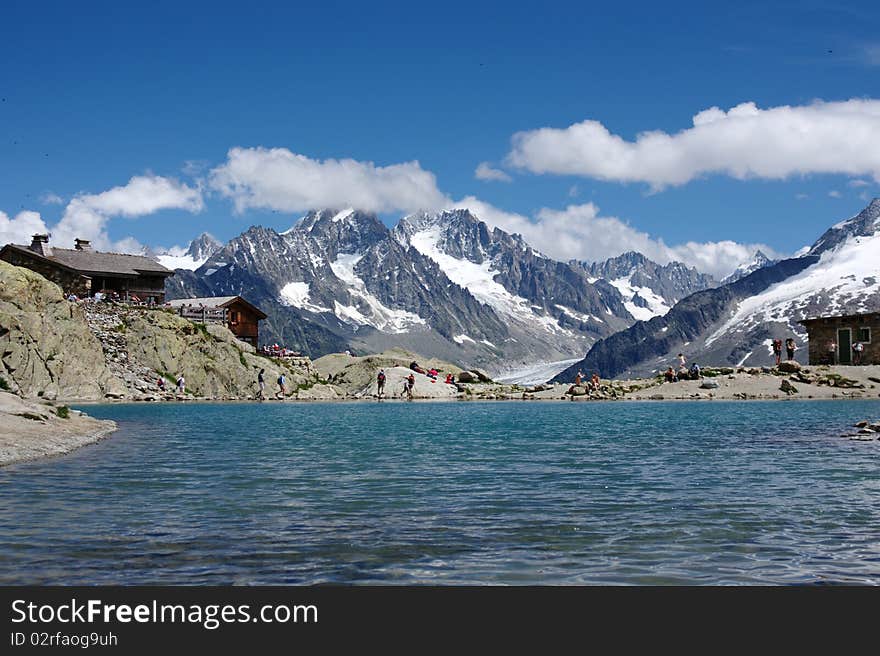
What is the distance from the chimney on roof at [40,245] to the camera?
368ft

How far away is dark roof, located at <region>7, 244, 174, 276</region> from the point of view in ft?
367

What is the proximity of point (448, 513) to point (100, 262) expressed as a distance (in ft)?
355

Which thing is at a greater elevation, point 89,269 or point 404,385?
point 89,269

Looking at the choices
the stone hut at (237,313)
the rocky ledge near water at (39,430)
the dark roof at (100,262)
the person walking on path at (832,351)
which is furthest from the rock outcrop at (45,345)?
the person walking on path at (832,351)

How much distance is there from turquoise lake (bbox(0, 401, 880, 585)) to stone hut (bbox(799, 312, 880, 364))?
250 ft

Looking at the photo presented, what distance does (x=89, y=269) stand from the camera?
113 m

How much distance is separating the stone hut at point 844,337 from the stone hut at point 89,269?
288 feet

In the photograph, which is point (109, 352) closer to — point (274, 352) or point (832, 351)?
point (274, 352)

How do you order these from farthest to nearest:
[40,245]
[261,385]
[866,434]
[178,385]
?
1. [40,245]
2. [261,385]
3. [178,385]
4. [866,434]

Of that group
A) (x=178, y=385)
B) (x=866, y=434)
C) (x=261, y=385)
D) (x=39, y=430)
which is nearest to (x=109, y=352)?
(x=178, y=385)

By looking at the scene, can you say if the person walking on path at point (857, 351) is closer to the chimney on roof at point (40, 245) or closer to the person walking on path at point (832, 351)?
the person walking on path at point (832, 351)

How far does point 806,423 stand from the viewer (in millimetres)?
51219

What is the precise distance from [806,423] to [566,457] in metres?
25.3

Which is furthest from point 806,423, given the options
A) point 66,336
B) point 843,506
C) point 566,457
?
point 66,336
